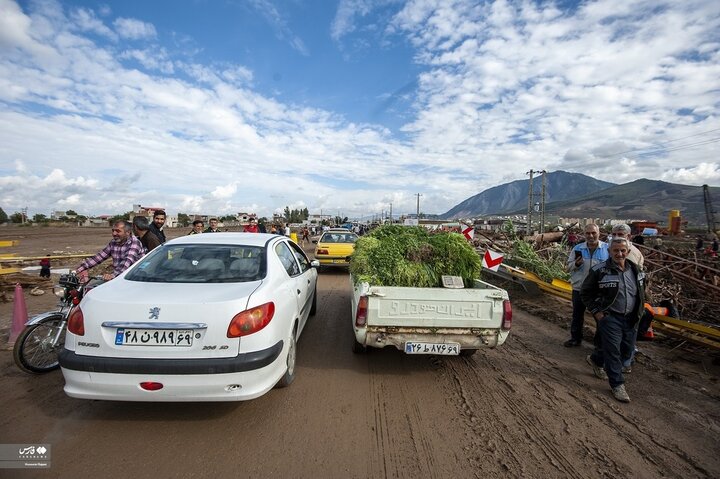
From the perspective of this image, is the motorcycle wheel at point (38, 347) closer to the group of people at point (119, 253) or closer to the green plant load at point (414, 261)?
the group of people at point (119, 253)

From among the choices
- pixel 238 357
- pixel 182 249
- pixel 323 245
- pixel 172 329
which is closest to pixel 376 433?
pixel 238 357

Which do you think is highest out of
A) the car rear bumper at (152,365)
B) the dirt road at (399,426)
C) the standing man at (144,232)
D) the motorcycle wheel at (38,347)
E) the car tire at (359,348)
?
the standing man at (144,232)

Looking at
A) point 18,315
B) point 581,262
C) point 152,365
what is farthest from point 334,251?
point 152,365

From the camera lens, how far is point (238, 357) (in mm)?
2742

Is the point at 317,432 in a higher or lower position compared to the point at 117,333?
lower

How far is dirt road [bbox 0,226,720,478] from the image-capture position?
2.54 m

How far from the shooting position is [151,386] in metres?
2.64

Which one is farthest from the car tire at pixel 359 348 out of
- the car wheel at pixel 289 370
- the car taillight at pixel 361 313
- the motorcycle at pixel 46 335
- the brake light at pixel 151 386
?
the motorcycle at pixel 46 335

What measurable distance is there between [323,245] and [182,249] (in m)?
7.88

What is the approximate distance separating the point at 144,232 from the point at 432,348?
479 cm

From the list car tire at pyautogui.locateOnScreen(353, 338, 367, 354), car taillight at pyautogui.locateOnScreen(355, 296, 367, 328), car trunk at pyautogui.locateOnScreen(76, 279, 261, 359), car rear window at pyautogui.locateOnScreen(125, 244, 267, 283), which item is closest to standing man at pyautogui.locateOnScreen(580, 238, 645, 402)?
car taillight at pyautogui.locateOnScreen(355, 296, 367, 328)

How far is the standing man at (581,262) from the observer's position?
4.88 metres

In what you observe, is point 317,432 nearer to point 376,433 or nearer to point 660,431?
point 376,433

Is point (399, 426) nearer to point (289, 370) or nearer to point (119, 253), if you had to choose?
point (289, 370)
